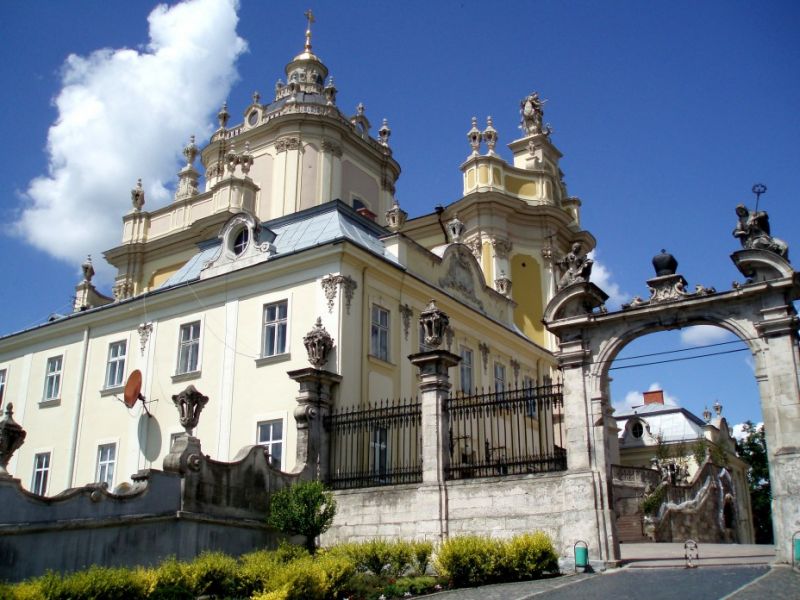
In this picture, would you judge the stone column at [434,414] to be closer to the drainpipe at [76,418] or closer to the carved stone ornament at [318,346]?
the carved stone ornament at [318,346]

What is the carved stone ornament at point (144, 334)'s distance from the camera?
93.4ft

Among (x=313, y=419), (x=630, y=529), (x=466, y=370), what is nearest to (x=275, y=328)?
(x=313, y=419)

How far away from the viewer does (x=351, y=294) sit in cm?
2434

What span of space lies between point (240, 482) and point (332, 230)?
34.0ft

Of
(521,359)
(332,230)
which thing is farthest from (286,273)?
(521,359)

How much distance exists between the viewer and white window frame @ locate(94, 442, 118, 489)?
1085 inches

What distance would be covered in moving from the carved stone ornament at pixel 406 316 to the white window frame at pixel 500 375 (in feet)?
20.2

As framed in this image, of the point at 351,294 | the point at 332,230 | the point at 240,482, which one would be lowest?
the point at 240,482

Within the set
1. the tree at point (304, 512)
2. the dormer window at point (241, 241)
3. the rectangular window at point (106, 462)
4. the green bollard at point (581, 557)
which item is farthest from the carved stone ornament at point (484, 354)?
the green bollard at point (581, 557)

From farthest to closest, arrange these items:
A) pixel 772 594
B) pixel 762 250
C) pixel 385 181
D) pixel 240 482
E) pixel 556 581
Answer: pixel 385 181, pixel 240 482, pixel 762 250, pixel 556 581, pixel 772 594

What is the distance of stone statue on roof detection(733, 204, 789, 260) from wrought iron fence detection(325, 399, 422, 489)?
815 cm

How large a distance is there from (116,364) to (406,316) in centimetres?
1075

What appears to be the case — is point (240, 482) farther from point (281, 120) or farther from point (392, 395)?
point (281, 120)

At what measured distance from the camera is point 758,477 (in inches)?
2290
